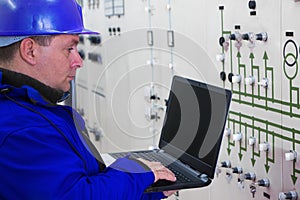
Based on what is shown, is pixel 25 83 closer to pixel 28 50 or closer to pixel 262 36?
pixel 28 50

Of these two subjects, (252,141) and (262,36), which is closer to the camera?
(262,36)

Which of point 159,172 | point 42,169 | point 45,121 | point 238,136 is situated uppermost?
point 45,121

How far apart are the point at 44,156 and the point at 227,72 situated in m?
1.45

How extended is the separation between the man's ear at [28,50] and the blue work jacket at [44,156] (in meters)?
0.05

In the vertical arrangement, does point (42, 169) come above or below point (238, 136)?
above

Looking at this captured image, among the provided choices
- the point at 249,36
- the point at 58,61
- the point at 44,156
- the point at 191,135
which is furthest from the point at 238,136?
the point at 44,156

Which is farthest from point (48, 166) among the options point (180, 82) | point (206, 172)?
point (180, 82)

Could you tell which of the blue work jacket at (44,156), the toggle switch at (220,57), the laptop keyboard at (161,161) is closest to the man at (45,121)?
the blue work jacket at (44,156)

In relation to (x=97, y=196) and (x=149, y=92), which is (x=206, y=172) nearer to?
(x=97, y=196)

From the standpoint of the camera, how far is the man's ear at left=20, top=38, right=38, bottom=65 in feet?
4.79

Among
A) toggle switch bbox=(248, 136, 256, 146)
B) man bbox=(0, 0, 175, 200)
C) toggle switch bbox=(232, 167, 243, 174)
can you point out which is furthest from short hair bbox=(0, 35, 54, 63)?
toggle switch bbox=(232, 167, 243, 174)

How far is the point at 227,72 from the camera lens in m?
2.59

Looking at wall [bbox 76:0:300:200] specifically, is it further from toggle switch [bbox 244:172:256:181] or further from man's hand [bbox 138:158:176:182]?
man's hand [bbox 138:158:176:182]

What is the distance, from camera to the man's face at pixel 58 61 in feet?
4.85
